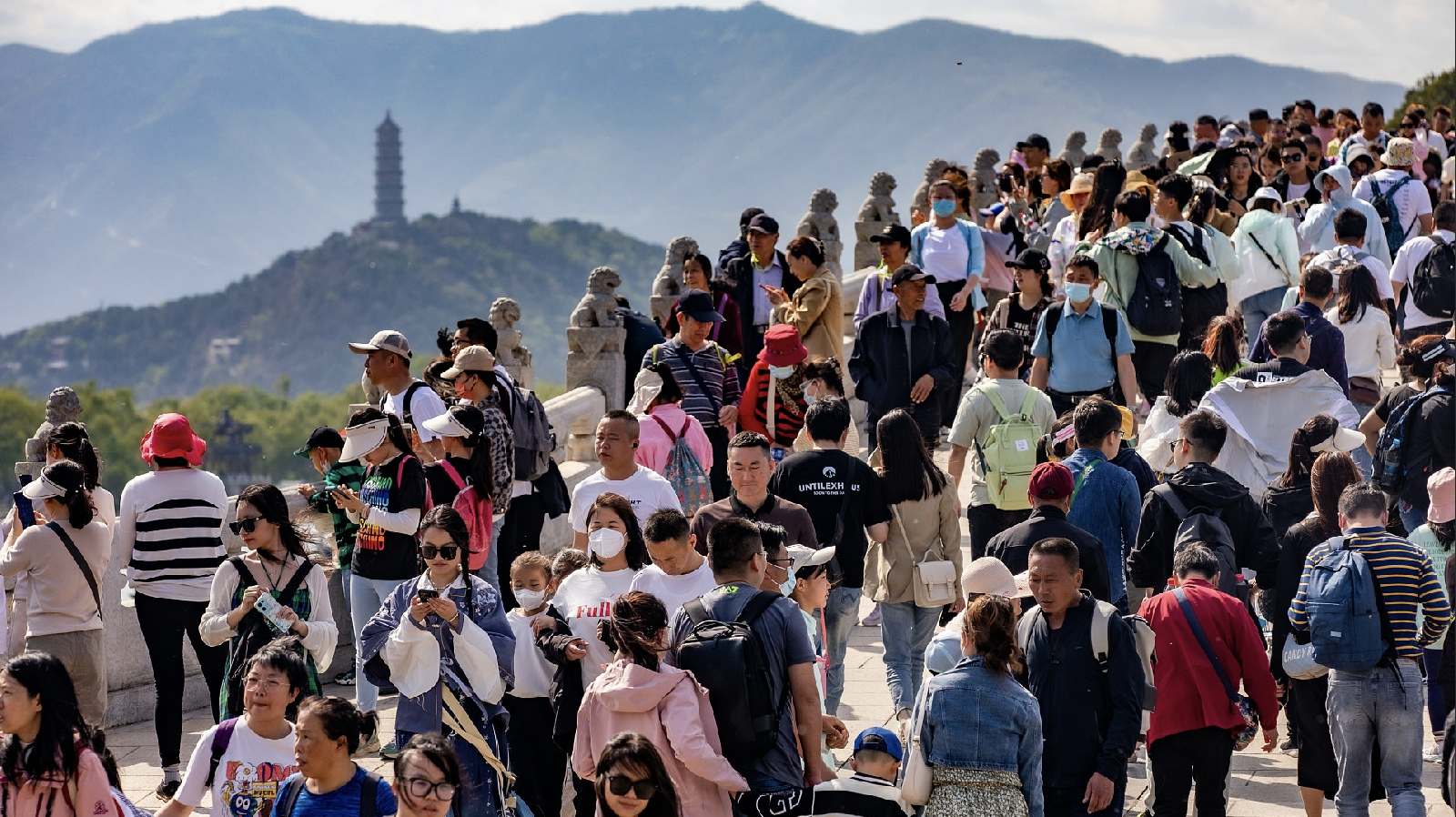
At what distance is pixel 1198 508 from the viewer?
21.4 feet

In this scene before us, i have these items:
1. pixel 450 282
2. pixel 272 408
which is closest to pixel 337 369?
pixel 450 282

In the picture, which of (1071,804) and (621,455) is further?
(621,455)

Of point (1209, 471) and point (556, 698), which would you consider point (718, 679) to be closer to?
point (556, 698)

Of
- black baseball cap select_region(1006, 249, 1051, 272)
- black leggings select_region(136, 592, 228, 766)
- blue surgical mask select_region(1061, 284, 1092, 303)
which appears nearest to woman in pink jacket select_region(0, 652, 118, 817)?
black leggings select_region(136, 592, 228, 766)

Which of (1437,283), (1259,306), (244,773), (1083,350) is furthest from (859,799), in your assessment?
(1437,283)

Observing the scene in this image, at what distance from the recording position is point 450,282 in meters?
194

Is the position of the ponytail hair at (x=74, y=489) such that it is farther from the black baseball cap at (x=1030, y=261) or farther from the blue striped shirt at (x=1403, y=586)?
the black baseball cap at (x=1030, y=261)

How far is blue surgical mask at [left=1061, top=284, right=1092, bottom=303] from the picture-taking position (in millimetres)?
9234

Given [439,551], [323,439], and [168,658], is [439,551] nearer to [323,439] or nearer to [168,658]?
[168,658]

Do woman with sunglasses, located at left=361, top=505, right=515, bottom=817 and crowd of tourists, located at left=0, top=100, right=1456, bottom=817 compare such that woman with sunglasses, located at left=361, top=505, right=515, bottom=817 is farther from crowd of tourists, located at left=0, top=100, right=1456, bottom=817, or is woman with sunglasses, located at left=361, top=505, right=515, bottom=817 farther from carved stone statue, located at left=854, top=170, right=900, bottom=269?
carved stone statue, located at left=854, top=170, right=900, bottom=269

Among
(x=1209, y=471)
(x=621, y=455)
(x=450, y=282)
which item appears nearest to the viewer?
(x=1209, y=471)

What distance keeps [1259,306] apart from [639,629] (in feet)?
26.9

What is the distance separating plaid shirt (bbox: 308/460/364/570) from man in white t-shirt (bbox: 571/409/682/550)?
123 cm

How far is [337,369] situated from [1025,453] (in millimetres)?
197755
